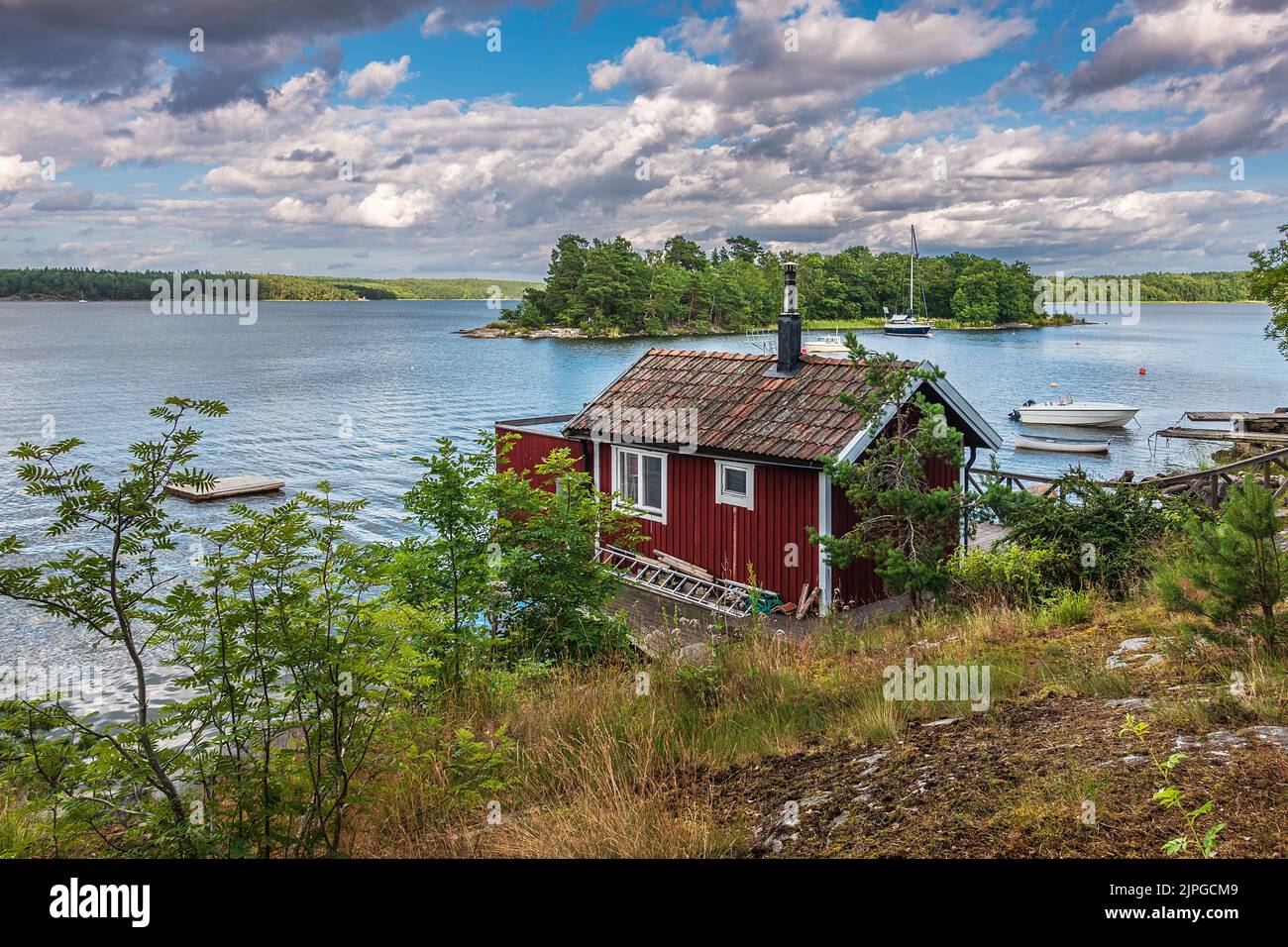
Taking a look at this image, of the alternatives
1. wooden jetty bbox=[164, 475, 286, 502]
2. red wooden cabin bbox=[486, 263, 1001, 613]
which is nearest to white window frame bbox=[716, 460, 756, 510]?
red wooden cabin bbox=[486, 263, 1001, 613]

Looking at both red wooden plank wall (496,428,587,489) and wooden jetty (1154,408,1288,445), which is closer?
red wooden plank wall (496,428,587,489)

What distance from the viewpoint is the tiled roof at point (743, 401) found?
640 inches

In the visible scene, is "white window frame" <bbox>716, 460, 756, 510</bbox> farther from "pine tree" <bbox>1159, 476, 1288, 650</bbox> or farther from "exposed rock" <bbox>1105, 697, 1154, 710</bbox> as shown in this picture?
"exposed rock" <bbox>1105, 697, 1154, 710</bbox>

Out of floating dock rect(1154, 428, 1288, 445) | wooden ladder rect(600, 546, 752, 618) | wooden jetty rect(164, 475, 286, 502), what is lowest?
wooden ladder rect(600, 546, 752, 618)

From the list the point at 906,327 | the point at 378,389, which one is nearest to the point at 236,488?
the point at 378,389

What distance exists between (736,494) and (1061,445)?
1597 inches

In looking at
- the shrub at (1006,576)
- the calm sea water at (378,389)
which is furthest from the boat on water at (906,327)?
the shrub at (1006,576)

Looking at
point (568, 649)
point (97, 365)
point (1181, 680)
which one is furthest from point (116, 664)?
point (97, 365)

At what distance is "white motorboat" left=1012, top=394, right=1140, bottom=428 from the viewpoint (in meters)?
56.6

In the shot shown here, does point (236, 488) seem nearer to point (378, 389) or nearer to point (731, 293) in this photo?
point (378, 389)

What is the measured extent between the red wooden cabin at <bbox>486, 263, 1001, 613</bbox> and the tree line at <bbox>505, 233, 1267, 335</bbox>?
403 ft
